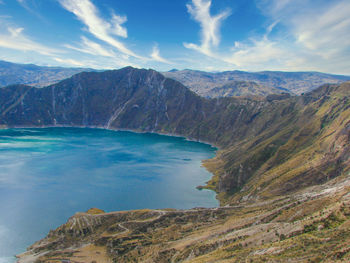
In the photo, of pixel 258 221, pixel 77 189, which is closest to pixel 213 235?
pixel 258 221

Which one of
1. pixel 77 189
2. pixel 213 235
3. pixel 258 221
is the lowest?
pixel 77 189

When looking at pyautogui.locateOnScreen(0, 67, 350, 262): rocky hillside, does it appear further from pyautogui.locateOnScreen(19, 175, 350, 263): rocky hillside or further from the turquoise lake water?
the turquoise lake water

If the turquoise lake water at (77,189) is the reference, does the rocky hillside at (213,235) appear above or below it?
above

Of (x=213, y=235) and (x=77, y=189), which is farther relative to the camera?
(x=77, y=189)

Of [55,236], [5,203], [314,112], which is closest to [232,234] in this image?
[55,236]

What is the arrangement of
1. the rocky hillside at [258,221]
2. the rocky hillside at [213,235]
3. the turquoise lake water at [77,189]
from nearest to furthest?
the rocky hillside at [213,235] < the rocky hillside at [258,221] < the turquoise lake water at [77,189]

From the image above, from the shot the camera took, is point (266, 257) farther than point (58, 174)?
No

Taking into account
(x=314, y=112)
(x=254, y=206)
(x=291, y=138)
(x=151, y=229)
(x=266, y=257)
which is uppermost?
(x=314, y=112)

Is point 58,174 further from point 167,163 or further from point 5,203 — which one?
point 167,163

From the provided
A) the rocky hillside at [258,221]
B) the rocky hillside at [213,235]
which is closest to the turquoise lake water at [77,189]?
the rocky hillside at [258,221]

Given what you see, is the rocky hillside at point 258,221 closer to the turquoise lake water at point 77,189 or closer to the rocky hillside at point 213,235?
the rocky hillside at point 213,235

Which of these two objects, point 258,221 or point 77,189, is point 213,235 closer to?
point 258,221
